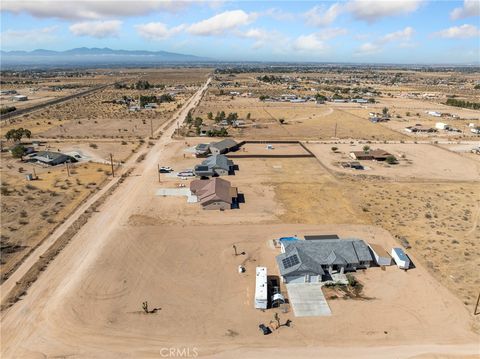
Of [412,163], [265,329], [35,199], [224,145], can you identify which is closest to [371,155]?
[412,163]

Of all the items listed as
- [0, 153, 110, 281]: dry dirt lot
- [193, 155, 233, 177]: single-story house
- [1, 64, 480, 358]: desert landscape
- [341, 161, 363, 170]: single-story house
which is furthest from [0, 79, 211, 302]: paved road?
[341, 161, 363, 170]: single-story house

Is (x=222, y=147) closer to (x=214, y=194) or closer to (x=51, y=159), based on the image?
(x=214, y=194)

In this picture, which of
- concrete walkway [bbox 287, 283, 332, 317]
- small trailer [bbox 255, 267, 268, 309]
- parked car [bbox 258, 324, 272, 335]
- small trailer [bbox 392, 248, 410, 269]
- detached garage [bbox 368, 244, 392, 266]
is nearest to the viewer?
parked car [bbox 258, 324, 272, 335]

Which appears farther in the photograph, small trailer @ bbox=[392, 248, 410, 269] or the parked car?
small trailer @ bbox=[392, 248, 410, 269]

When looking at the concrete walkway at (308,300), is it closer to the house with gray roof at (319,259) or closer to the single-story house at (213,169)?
the house with gray roof at (319,259)

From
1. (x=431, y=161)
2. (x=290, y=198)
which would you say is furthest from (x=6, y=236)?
(x=431, y=161)

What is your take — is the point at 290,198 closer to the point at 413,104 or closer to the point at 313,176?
the point at 313,176

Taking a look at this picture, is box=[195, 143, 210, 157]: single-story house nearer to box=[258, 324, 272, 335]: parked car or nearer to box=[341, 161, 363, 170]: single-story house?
box=[341, 161, 363, 170]: single-story house
